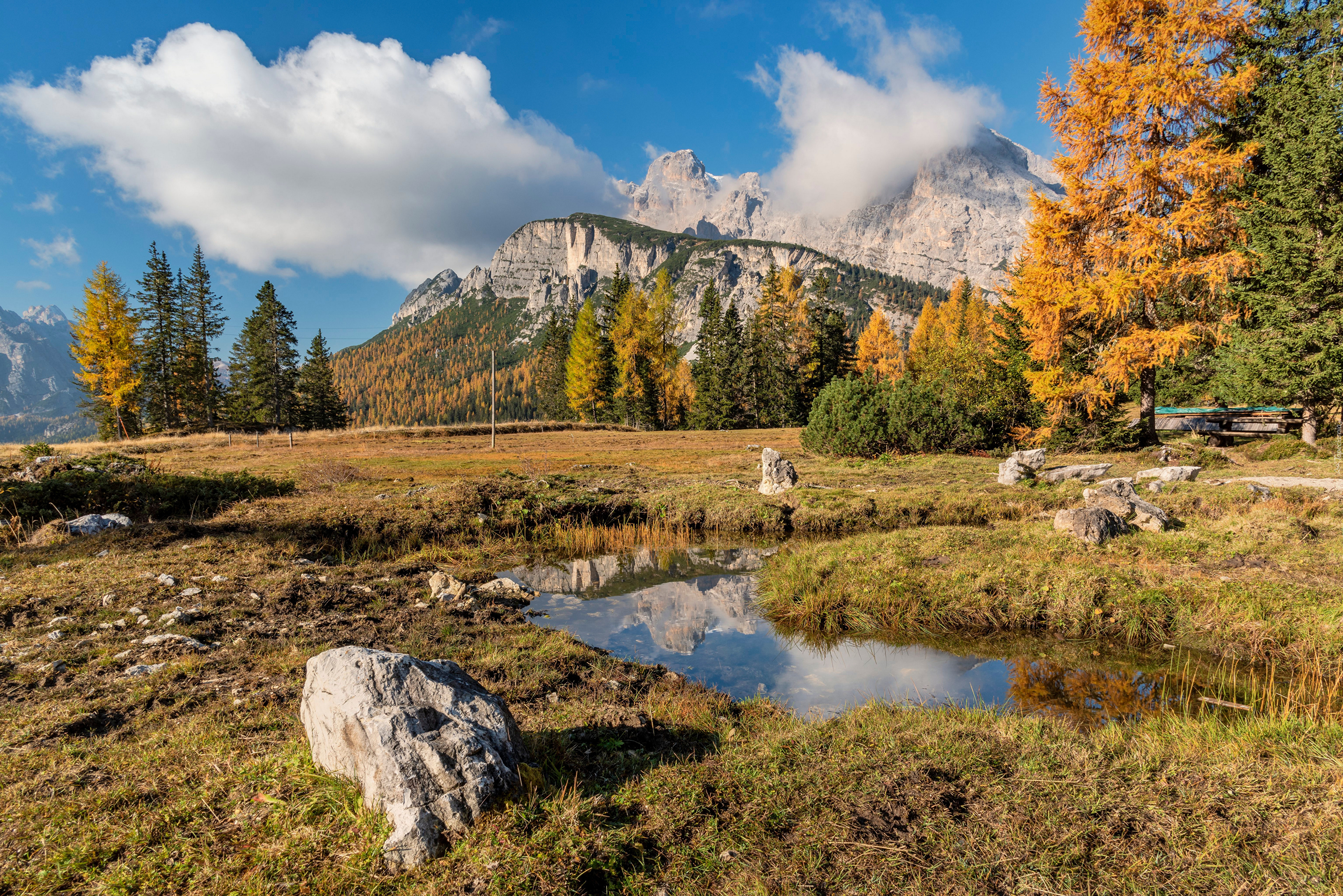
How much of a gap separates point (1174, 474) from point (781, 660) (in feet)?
47.9

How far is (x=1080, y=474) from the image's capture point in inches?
679

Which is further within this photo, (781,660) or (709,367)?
(709,367)

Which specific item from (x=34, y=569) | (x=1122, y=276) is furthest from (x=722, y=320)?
(x=34, y=569)

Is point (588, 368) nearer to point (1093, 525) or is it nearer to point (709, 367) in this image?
point (709, 367)

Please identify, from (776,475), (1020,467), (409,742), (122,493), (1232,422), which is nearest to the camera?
(409,742)

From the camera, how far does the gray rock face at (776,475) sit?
56.5 ft

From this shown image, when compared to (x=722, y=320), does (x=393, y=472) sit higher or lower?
lower

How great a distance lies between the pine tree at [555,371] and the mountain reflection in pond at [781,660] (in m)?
54.8

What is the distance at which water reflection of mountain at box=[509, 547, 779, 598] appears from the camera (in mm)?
11375

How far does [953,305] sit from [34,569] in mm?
78161

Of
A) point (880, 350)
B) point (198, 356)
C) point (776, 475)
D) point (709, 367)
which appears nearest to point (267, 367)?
point (198, 356)

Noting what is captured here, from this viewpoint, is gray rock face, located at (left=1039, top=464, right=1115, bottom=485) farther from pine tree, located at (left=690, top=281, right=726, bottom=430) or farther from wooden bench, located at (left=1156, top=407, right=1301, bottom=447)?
pine tree, located at (left=690, top=281, right=726, bottom=430)

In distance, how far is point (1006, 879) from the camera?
334 centimetres

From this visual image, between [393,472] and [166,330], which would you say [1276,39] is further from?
[166,330]
